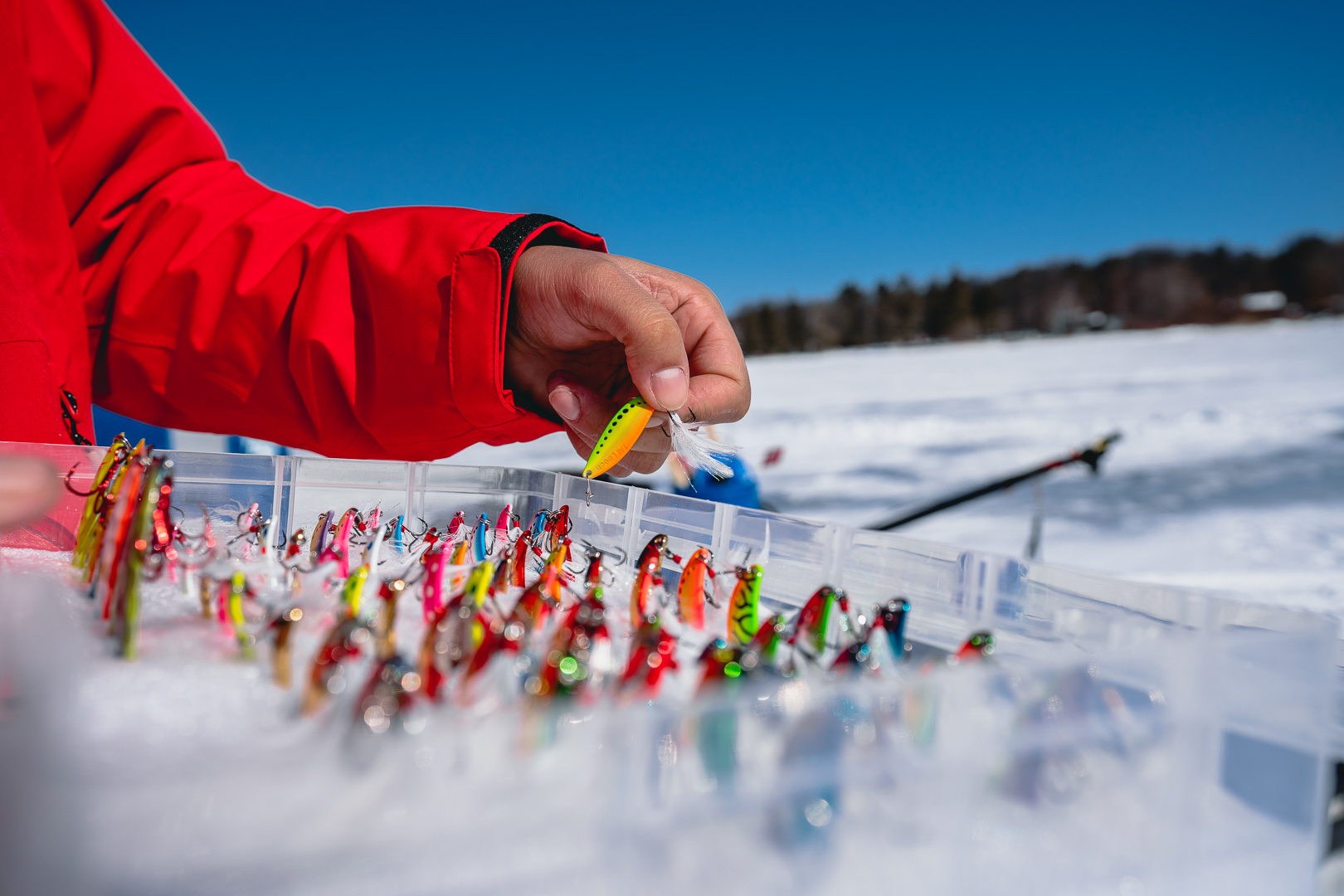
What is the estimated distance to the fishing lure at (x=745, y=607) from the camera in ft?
1.53

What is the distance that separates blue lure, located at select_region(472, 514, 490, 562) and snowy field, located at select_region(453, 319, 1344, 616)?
51 centimetres

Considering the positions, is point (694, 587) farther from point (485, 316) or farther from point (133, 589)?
point (485, 316)

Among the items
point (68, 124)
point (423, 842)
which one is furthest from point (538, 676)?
point (68, 124)

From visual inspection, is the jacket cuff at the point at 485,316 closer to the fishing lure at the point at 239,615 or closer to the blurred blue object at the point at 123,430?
the fishing lure at the point at 239,615

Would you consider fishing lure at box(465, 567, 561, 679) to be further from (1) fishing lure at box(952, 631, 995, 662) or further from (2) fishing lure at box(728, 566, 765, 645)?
(1) fishing lure at box(952, 631, 995, 662)

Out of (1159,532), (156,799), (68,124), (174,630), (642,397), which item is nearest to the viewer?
(156,799)

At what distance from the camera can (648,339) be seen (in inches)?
31.3

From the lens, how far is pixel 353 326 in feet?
3.23

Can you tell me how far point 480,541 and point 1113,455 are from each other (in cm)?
359

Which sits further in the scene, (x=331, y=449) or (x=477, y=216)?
(x=331, y=449)

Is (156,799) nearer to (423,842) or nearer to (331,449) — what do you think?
(423,842)

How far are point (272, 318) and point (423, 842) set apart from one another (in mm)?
949

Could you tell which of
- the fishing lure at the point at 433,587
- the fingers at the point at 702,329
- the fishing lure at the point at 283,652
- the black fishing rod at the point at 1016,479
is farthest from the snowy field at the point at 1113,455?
the fishing lure at the point at 283,652

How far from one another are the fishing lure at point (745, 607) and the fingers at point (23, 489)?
40 cm
